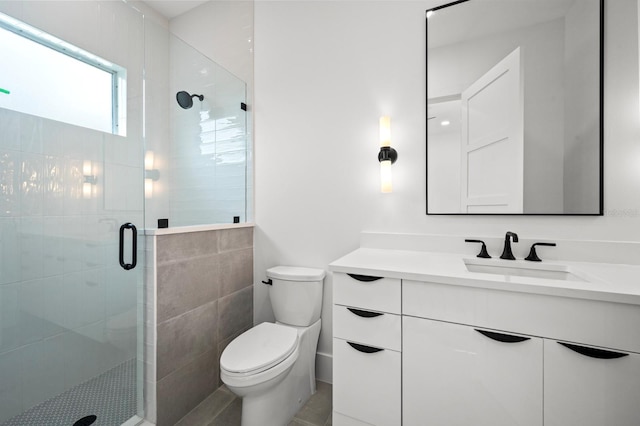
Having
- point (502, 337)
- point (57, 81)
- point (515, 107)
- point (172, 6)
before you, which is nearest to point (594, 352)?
point (502, 337)

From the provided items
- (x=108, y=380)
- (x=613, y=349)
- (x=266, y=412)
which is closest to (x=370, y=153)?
(x=613, y=349)

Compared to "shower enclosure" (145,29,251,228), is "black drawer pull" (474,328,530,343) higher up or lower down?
lower down

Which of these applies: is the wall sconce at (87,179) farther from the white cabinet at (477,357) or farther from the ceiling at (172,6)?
the ceiling at (172,6)

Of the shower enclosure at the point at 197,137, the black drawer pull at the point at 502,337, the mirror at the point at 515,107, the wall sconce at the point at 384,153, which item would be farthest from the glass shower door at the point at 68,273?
the mirror at the point at 515,107

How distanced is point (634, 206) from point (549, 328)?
2.59ft

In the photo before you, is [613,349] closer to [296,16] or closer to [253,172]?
[253,172]

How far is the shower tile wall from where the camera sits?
1.35 meters

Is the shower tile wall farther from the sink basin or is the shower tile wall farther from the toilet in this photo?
the sink basin

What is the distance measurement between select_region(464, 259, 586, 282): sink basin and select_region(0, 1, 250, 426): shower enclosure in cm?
169

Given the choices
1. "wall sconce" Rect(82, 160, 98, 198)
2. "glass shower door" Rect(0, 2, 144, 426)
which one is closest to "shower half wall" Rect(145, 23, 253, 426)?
"glass shower door" Rect(0, 2, 144, 426)

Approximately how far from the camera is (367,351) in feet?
3.65

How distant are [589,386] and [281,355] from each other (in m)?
1.13

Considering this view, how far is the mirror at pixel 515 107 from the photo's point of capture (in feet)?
3.94

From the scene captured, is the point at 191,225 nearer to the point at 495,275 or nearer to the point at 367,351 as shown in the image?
the point at 367,351
